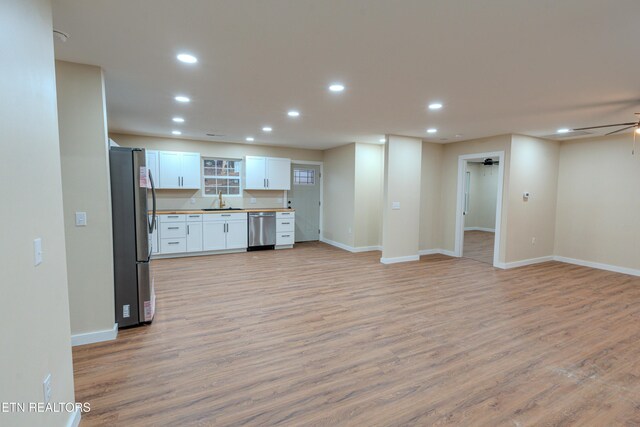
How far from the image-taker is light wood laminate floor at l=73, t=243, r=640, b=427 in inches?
80.9

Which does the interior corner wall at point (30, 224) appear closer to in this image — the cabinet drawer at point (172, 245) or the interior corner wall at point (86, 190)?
the interior corner wall at point (86, 190)

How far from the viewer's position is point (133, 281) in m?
3.18

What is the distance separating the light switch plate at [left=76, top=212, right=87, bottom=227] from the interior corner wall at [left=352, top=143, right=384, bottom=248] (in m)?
5.17

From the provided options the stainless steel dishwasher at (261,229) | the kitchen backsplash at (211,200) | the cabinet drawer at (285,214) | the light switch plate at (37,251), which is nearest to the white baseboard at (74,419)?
the light switch plate at (37,251)

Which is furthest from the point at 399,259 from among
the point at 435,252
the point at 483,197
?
the point at 483,197

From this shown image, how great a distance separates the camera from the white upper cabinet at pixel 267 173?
24.0 ft

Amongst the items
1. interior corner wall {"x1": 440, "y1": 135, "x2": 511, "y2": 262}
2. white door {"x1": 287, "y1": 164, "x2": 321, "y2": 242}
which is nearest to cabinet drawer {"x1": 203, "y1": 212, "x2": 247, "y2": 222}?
white door {"x1": 287, "y1": 164, "x2": 321, "y2": 242}

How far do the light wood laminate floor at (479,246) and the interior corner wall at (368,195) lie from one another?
2.15 m

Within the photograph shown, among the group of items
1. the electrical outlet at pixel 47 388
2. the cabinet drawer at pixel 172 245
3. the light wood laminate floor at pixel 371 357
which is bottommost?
the light wood laminate floor at pixel 371 357

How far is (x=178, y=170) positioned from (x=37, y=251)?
5.57m

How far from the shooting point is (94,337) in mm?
2893

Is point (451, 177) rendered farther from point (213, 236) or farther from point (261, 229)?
point (213, 236)

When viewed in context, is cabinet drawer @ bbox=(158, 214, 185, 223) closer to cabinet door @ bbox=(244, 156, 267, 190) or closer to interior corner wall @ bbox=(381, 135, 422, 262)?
cabinet door @ bbox=(244, 156, 267, 190)

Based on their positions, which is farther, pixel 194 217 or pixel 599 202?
pixel 194 217
